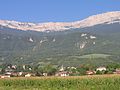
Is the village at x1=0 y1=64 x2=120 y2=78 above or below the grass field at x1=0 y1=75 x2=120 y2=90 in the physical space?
below

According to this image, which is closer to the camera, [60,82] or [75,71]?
[60,82]

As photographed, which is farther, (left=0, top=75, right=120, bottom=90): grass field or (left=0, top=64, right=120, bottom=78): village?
(left=0, top=64, right=120, bottom=78): village

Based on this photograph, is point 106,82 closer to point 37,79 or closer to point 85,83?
point 85,83

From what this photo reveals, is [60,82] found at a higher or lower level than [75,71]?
higher

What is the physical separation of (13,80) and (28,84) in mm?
3085

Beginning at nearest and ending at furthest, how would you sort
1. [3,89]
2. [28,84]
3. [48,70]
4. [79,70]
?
[3,89]
[28,84]
[79,70]
[48,70]

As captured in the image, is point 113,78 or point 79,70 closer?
point 113,78

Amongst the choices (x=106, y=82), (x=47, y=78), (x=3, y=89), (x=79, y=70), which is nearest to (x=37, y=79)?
(x=47, y=78)

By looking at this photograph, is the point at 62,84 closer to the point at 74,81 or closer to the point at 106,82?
the point at 74,81

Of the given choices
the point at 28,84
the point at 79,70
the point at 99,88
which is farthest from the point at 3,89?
the point at 79,70

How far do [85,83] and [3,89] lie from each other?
14.7 m

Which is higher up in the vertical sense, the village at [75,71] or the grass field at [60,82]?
the grass field at [60,82]

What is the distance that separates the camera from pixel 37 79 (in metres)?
62.5

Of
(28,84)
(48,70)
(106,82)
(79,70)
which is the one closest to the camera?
(106,82)
